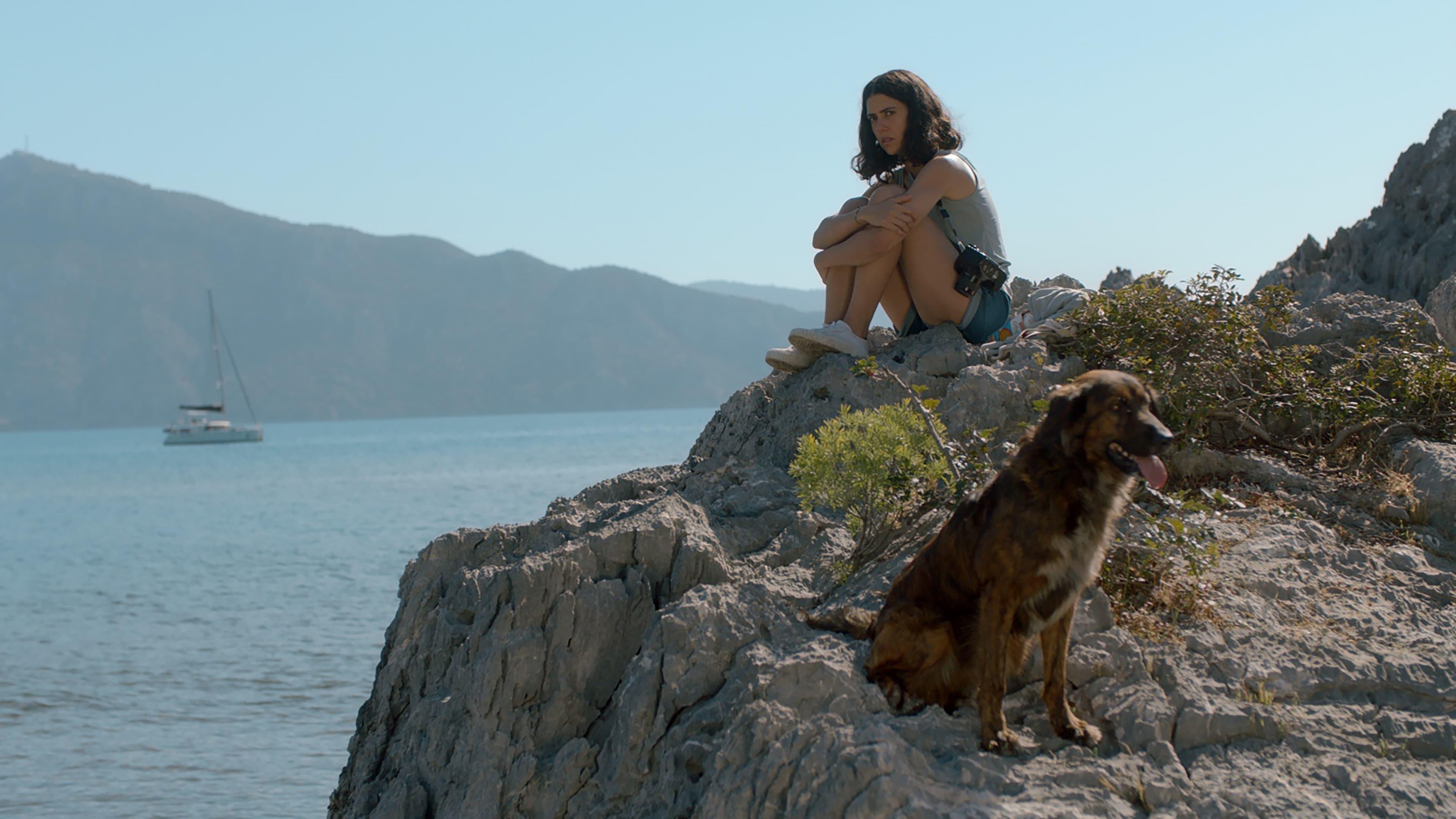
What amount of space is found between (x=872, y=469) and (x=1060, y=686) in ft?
4.70

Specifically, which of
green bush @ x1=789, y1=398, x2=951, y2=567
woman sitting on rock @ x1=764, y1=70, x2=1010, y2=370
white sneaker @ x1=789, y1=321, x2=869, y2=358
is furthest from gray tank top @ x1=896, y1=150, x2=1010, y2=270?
green bush @ x1=789, y1=398, x2=951, y2=567

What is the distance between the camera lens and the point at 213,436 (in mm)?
100000

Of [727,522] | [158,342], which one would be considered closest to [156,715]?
[727,522]

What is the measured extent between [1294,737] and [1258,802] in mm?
460

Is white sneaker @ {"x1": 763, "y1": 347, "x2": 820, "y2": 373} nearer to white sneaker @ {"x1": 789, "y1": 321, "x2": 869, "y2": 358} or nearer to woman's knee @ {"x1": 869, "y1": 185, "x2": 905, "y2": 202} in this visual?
white sneaker @ {"x1": 789, "y1": 321, "x2": 869, "y2": 358}

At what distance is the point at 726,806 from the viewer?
3.75m

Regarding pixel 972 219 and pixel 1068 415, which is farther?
pixel 972 219

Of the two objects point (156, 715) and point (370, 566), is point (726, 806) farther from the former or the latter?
point (370, 566)

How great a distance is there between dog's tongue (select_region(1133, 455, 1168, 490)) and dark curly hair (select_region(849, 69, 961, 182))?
3411mm

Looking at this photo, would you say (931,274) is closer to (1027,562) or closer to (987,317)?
(987,317)

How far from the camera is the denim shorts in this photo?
22.1ft

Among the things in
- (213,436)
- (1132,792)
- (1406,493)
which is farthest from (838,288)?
(213,436)

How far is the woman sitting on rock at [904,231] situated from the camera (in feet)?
20.9

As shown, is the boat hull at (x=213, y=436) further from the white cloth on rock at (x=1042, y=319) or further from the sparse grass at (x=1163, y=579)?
the sparse grass at (x=1163, y=579)
